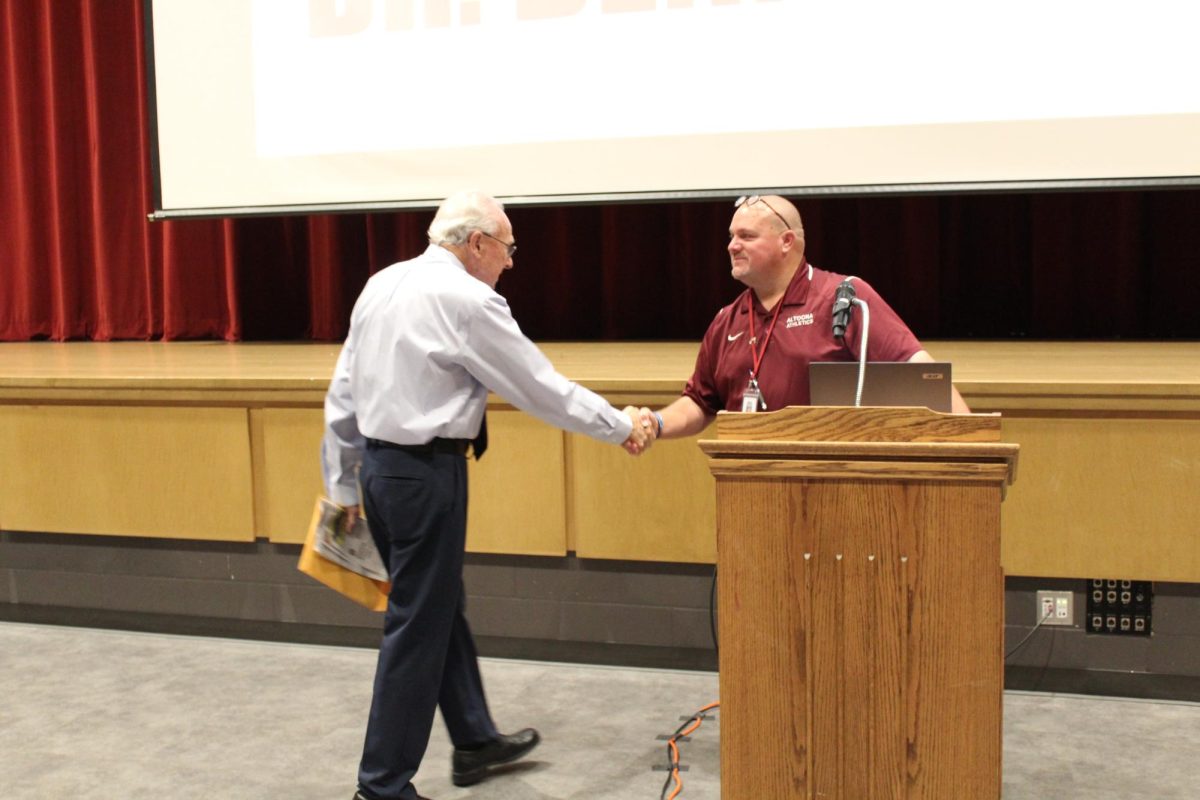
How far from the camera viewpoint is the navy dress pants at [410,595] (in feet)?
8.70

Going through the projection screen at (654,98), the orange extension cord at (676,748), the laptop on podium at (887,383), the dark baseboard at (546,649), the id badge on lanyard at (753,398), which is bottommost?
the orange extension cord at (676,748)

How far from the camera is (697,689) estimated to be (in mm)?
3561

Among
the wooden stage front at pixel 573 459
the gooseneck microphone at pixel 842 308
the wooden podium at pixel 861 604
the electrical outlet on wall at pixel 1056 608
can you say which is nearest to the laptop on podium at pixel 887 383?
the wooden podium at pixel 861 604

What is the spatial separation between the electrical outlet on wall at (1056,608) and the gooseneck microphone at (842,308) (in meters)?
1.17

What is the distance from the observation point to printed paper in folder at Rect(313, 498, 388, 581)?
2844 mm

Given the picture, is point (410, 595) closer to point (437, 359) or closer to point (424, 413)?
point (424, 413)

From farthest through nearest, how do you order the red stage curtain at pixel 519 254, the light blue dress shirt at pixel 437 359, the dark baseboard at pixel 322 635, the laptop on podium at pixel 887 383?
the red stage curtain at pixel 519 254 → the dark baseboard at pixel 322 635 → the light blue dress shirt at pixel 437 359 → the laptop on podium at pixel 887 383

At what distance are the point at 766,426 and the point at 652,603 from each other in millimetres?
1559

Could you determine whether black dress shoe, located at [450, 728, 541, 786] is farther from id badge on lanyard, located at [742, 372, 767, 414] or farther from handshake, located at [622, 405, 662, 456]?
id badge on lanyard, located at [742, 372, 767, 414]

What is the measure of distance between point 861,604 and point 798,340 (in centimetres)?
83

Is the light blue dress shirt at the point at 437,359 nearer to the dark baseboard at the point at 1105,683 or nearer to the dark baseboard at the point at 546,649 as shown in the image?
the dark baseboard at the point at 546,649

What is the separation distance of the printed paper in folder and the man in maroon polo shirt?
711 mm

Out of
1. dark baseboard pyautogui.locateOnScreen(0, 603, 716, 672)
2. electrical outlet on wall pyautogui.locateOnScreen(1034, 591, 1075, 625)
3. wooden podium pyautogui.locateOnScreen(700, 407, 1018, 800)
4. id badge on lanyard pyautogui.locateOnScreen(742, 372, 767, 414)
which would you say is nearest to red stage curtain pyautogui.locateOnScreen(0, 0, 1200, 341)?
electrical outlet on wall pyautogui.locateOnScreen(1034, 591, 1075, 625)

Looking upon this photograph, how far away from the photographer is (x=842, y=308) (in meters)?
2.69
